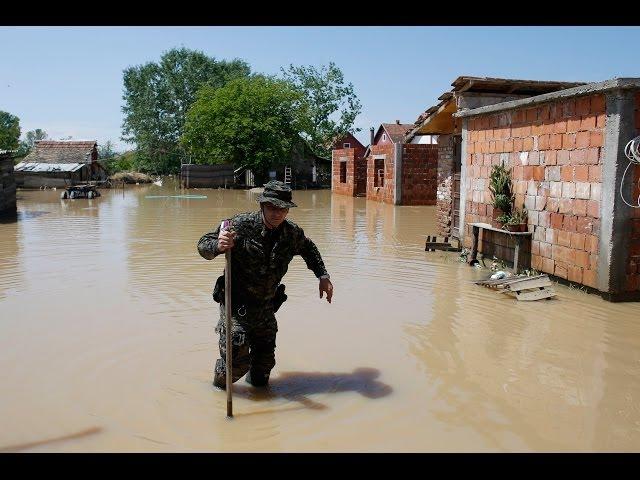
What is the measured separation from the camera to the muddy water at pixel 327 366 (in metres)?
4.18

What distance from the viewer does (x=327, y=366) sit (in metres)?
5.62

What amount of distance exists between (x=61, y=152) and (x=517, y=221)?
3813cm

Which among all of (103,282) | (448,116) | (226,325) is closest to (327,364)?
(226,325)

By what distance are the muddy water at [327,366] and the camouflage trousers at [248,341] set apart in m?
0.22

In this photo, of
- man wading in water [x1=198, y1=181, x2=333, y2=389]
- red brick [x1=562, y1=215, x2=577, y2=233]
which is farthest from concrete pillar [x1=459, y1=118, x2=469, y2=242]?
man wading in water [x1=198, y1=181, x2=333, y2=389]

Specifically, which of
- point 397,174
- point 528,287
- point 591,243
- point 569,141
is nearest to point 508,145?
point 569,141

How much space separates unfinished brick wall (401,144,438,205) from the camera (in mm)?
24438

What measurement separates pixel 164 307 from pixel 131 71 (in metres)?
52.9

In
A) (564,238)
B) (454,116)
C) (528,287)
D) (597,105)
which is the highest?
(454,116)

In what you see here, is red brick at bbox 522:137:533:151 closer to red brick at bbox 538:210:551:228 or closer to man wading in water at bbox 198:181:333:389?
red brick at bbox 538:210:551:228

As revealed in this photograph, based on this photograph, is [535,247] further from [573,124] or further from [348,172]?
[348,172]

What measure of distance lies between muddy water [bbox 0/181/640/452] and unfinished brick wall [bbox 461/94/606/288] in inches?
26.6

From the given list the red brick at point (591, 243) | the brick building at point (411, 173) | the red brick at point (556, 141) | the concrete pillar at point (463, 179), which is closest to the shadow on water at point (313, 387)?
the red brick at point (591, 243)
